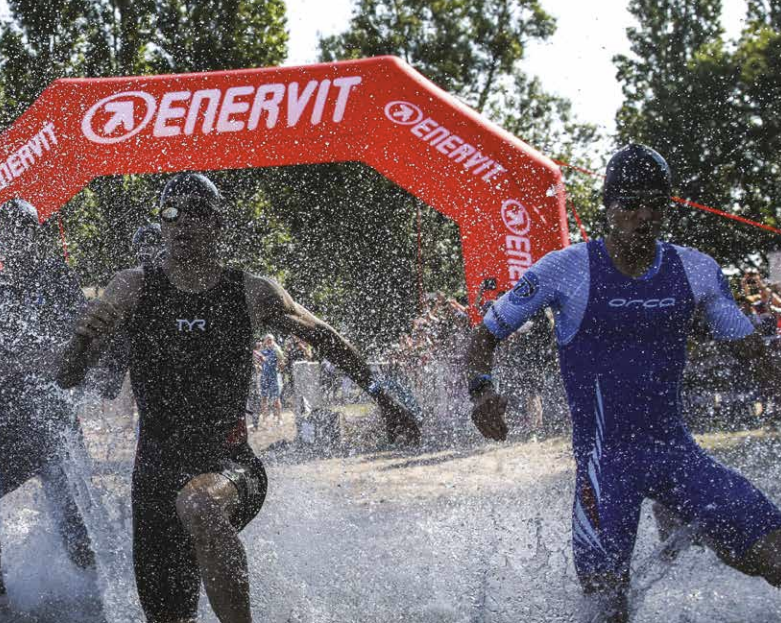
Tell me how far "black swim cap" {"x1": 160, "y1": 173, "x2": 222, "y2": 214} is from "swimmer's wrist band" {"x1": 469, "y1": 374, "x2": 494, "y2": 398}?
1.08m

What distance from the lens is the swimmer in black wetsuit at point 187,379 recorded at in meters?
3.23

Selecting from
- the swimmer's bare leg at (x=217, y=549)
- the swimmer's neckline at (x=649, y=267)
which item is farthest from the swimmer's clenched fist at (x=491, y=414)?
the swimmer's bare leg at (x=217, y=549)

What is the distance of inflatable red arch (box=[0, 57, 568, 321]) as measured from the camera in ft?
29.6

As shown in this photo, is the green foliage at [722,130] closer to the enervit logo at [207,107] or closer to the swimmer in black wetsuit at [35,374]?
the enervit logo at [207,107]

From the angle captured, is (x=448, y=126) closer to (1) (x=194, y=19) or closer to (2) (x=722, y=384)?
(2) (x=722, y=384)

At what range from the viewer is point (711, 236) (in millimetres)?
23234

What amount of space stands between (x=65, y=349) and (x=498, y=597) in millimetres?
2247

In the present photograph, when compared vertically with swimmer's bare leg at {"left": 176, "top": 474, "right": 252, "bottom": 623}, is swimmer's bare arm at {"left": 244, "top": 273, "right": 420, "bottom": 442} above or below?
above

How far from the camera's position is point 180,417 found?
10.9 ft

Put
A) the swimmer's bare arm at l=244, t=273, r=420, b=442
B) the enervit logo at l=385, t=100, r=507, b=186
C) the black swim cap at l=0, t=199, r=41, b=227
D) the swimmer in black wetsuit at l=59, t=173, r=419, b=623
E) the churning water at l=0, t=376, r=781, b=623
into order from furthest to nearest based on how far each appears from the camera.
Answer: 1. the enervit logo at l=385, t=100, r=507, b=186
2. the black swim cap at l=0, t=199, r=41, b=227
3. the churning water at l=0, t=376, r=781, b=623
4. the swimmer's bare arm at l=244, t=273, r=420, b=442
5. the swimmer in black wetsuit at l=59, t=173, r=419, b=623

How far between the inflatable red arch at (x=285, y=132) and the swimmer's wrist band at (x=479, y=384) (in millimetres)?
5630

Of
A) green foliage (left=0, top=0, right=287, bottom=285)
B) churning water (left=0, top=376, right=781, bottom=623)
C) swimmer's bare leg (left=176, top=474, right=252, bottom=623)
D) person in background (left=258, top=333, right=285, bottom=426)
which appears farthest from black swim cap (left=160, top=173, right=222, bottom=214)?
green foliage (left=0, top=0, right=287, bottom=285)

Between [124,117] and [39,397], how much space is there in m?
4.85

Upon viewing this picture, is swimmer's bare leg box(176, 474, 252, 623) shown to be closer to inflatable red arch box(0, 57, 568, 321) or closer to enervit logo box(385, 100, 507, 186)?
inflatable red arch box(0, 57, 568, 321)
